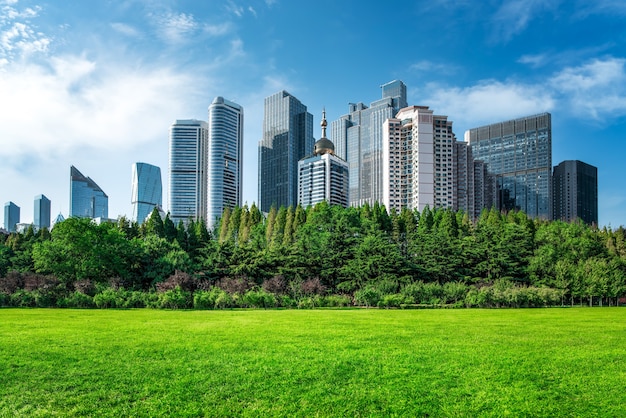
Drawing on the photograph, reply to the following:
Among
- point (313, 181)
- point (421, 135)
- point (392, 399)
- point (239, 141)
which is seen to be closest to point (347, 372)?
point (392, 399)

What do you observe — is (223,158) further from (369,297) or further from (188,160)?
(369,297)

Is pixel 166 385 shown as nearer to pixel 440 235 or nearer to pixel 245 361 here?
pixel 245 361

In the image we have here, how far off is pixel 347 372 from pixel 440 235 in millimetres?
27554

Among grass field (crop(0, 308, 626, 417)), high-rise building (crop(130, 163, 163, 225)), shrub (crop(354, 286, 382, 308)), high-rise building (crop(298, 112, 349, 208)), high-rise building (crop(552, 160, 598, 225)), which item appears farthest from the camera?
high-rise building (crop(130, 163, 163, 225))

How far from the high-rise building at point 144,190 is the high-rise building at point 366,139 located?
235 feet

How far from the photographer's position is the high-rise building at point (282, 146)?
158 meters

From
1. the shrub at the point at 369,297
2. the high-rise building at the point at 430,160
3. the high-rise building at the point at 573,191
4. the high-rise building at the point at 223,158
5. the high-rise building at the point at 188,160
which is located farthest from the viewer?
the high-rise building at the point at 188,160

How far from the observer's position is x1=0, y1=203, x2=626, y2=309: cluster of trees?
77.8 feet

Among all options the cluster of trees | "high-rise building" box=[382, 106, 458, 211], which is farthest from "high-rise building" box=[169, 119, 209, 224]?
the cluster of trees

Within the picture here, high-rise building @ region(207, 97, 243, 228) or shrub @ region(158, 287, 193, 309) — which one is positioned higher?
high-rise building @ region(207, 97, 243, 228)

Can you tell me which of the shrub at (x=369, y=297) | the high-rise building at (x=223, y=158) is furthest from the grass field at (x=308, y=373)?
the high-rise building at (x=223, y=158)

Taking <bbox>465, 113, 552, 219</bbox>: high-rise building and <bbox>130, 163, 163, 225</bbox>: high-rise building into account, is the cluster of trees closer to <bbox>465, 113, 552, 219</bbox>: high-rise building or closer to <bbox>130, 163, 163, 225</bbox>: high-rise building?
<bbox>465, 113, 552, 219</bbox>: high-rise building

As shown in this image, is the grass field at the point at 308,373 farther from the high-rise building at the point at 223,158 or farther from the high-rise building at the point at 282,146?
the high-rise building at the point at 282,146

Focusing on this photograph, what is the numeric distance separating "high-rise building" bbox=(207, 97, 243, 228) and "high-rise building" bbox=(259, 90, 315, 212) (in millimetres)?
26811
